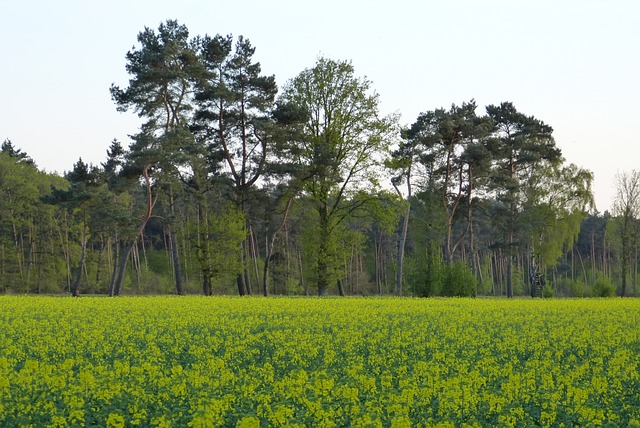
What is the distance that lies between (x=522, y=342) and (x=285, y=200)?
1234 inches

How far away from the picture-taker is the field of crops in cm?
938

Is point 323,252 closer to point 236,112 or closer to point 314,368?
point 236,112

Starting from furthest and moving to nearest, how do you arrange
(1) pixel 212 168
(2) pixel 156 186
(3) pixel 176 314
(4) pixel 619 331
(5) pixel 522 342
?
(1) pixel 212 168 < (2) pixel 156 186 < (3) pixel 176 314 < (4) pixel 619 331 < (5) pixel 522 342

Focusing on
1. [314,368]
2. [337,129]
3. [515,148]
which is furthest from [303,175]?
[314,368]

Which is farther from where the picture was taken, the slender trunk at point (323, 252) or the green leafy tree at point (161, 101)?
Answer: the slender trunk at point (323, 252)

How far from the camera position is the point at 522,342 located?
17859 millimetres

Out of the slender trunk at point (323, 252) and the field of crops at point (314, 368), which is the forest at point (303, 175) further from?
the field of crops at point (314, 368)

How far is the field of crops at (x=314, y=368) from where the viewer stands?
9.38 m

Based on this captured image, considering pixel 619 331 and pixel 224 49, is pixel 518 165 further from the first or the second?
pixel 619 331

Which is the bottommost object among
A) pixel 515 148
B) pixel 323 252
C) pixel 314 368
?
pixel 314 368

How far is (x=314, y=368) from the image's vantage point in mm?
13930

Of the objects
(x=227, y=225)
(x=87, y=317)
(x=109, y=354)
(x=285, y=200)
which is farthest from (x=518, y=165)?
(x=109, y=354)

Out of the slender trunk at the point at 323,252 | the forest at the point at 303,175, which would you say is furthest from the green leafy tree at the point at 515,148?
the slender trunk at the point at 323,252

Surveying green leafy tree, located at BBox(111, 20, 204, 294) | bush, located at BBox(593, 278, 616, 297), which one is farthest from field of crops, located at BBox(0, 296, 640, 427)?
bush, located at BBox(593, 278, 616, 297)
